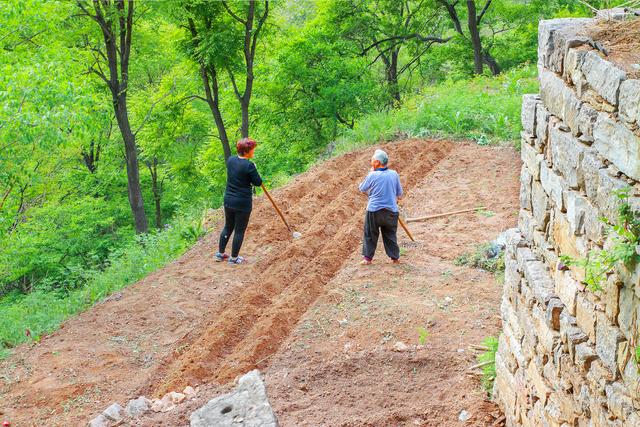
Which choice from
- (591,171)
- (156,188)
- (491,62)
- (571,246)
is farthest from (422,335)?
(156,188)

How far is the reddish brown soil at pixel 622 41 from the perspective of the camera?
128 inches

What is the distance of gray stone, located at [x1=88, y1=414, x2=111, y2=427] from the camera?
6207mm

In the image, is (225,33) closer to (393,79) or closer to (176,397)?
(393,79)

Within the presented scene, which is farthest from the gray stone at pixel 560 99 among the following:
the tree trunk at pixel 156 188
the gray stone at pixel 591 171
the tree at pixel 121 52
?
the tree trunk at pixel 156 188

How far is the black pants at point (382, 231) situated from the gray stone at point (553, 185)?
4589 mm

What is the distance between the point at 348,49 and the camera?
83.3 ft

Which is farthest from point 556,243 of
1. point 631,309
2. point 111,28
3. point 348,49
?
point 348,49

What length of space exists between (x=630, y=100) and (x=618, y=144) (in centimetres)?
23

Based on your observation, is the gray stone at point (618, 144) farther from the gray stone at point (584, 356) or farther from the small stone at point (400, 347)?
the small stone at point (400, 347)

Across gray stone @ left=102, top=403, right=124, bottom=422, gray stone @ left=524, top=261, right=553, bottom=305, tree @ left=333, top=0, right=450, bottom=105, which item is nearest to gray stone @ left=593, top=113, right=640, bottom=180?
gray stone @ left=524, top=261, right=553, bottom=305

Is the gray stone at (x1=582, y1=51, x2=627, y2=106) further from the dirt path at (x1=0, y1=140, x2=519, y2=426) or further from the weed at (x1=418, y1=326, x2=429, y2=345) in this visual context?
the weed at (x1=418, y1=326, x2=429, y2=345)

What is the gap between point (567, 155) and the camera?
3.75 metres

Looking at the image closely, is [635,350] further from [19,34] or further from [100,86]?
[100,86]

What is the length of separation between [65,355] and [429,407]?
4.69 metres
